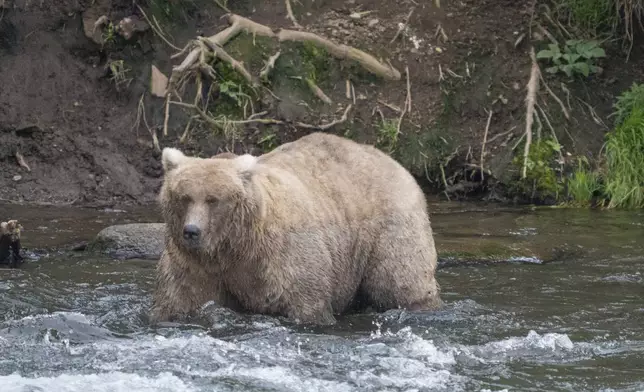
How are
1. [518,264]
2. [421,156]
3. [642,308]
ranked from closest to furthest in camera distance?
[642,308], [518,264], [421,156]

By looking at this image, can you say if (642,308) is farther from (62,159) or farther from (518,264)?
(62,159)

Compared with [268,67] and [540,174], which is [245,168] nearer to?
[268,67]

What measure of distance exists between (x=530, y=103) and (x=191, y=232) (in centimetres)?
725

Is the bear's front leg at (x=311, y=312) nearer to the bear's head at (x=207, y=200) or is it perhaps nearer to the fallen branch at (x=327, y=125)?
the bear's head at (x=207, y=200)

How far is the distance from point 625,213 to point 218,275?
6185 mm

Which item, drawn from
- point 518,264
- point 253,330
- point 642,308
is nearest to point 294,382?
point 253,330

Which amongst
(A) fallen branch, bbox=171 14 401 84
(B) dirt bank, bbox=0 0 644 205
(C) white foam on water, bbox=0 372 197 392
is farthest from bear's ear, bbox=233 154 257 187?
(A) fallen branch, bbox=171 14 401 84

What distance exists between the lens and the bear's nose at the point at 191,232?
720 cm

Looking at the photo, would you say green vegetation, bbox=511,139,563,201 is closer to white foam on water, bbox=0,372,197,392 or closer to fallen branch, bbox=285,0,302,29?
fallen branch, bbox=285,0,302,29

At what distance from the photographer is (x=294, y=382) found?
6.74 m

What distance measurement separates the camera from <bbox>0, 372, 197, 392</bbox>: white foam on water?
21.4 feet

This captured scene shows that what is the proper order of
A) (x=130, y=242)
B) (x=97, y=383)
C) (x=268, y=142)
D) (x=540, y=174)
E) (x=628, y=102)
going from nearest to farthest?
(x=97, y=383) < (x=130, y=242) < (x=540, y=174) < (x=268, y=142) < (x=628, y=102)

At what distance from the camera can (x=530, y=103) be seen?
13.7 m

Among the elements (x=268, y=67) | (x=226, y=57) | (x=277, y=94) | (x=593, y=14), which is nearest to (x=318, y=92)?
(x=277, y=94)
